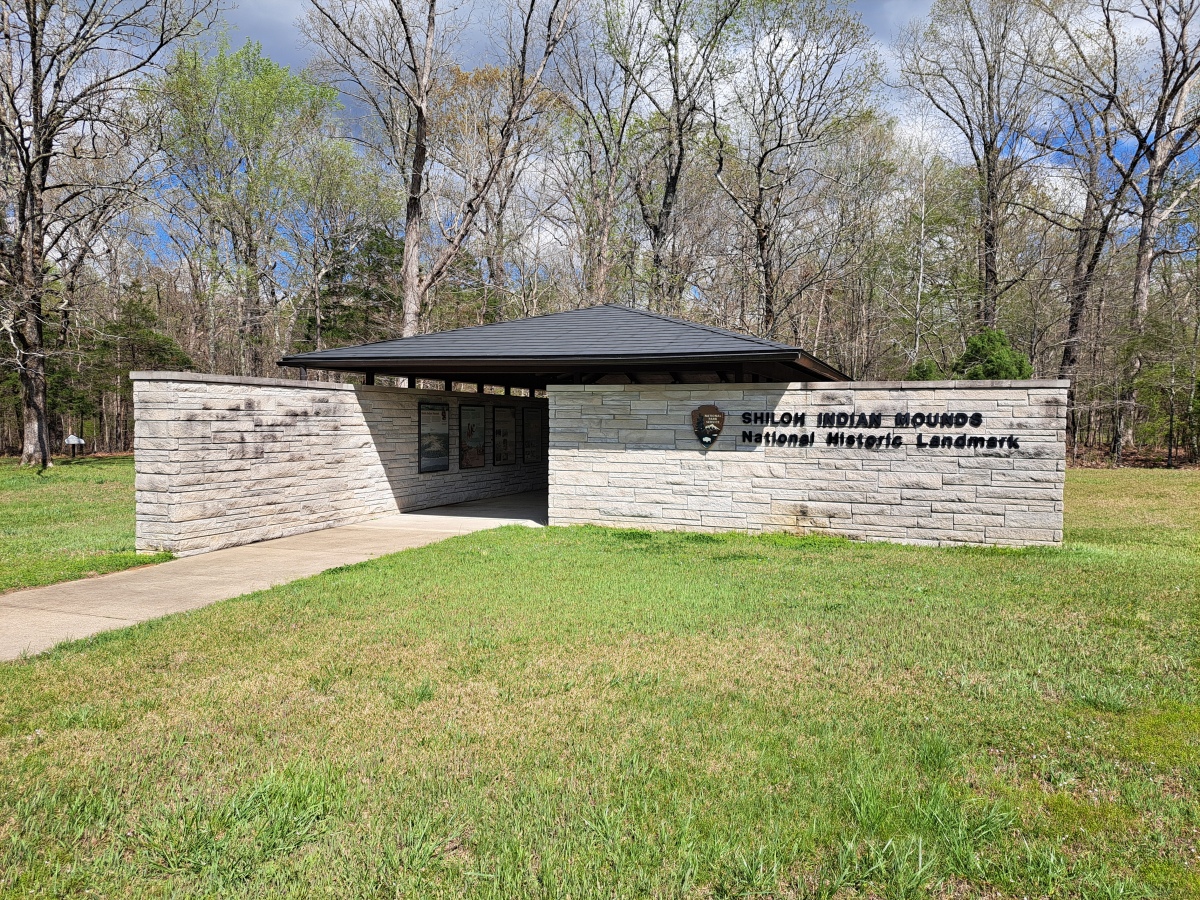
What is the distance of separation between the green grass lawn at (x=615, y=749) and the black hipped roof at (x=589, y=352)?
3994 mm

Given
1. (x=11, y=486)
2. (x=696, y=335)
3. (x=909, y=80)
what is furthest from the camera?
(x=909, y=80)

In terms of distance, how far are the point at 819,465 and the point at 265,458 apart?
25.2 feet

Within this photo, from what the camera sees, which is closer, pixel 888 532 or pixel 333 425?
pixel 888 532

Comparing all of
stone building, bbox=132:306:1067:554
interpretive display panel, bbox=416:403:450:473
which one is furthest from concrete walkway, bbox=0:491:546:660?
interpretive display panel, bbox=416:403:450:473

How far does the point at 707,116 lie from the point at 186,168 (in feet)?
62.3

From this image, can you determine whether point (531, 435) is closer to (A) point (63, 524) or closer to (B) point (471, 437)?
(B) point (471, 437)

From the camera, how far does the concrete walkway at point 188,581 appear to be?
215 inches

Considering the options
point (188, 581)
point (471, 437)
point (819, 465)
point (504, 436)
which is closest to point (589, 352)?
point (819, 465)

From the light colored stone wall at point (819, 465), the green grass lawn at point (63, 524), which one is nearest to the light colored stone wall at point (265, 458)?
the green grass lawn at point (63, 524)

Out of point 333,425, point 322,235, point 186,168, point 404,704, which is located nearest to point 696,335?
point 333,425

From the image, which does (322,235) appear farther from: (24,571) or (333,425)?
(24,571)

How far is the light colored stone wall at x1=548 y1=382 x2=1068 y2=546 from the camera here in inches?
338

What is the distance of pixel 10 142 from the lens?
714 inches

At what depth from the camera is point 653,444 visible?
10109 mm
